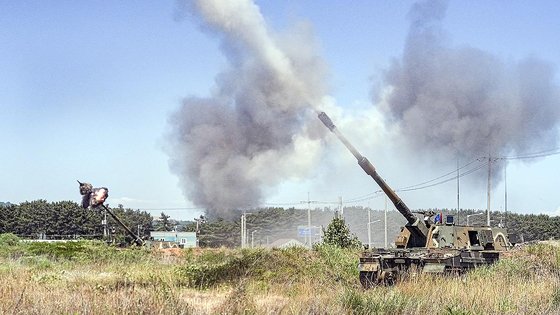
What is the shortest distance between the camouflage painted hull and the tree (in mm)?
17930

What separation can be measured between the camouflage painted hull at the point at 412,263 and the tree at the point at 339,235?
58.8ft

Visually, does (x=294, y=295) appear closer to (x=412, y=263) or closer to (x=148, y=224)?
(x=412, y=263)

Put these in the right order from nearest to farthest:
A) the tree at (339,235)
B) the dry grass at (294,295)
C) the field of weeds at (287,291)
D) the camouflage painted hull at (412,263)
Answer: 1. the dry grass at (294,295)
2. the field of weeds at (287,291)
3. the camouflage painted hull at (412,263)
4. the tree at (339,235)

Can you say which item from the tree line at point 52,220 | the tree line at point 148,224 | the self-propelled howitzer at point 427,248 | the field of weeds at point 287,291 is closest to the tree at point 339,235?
the field of weeds at point 287,291

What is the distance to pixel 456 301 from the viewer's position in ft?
35.2

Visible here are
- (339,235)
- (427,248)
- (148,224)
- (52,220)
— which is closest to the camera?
(427,248)

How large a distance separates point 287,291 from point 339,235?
944 inches

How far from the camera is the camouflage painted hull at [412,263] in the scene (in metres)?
17.1

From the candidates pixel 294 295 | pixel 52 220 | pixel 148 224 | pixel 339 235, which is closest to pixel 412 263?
pixel 294 295

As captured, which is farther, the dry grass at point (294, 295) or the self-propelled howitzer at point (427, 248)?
the self-propelled howitzer at point (427, 248)

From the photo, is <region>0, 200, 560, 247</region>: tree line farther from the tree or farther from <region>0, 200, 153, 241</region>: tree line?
the tree

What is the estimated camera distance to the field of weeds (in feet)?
28.9

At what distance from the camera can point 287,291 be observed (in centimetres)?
1285

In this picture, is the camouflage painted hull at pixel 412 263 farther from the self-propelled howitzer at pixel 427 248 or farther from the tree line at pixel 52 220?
the tree line at pixel 52 220
